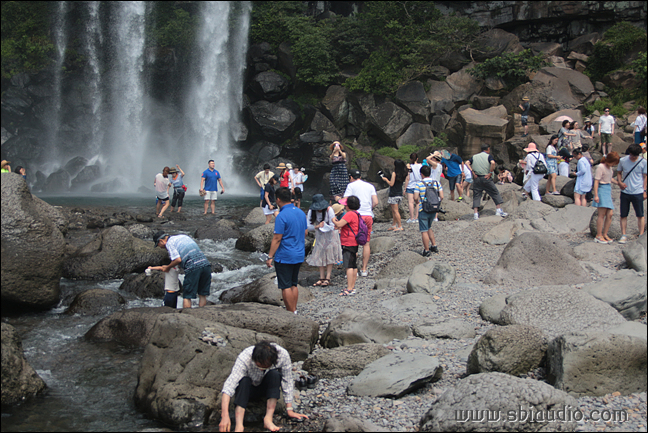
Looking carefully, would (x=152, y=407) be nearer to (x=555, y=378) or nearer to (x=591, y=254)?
(x=555, y=378)

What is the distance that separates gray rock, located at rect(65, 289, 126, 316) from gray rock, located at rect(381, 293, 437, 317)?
15.5 feet

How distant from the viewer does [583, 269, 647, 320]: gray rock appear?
6.08m

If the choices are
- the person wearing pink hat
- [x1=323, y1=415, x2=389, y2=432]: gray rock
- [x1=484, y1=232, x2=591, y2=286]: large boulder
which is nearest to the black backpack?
[x1=484, y1=232, x2=591, y2=286]: large boulder

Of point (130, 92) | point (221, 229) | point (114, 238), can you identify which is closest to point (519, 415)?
point (114, 238)

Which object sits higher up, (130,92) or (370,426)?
(130,92)

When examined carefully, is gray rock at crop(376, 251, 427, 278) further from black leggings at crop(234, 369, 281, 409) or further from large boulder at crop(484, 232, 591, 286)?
black leggings at crop(234, 369, 281, 409)

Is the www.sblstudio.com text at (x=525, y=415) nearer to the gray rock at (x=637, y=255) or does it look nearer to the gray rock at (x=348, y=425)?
the gray rock at (x=348, y=425)

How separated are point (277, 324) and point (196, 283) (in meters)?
1.79

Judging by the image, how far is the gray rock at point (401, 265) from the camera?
9.47m

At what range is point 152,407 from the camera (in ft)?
16.5

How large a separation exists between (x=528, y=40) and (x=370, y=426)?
1268 inches

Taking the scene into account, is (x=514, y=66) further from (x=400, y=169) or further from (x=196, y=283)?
(x=196, y=283)

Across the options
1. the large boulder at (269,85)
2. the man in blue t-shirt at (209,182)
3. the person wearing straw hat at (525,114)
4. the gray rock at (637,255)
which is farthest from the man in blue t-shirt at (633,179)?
the large boulder at (269,85)

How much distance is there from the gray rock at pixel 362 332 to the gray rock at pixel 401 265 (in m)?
2.80
